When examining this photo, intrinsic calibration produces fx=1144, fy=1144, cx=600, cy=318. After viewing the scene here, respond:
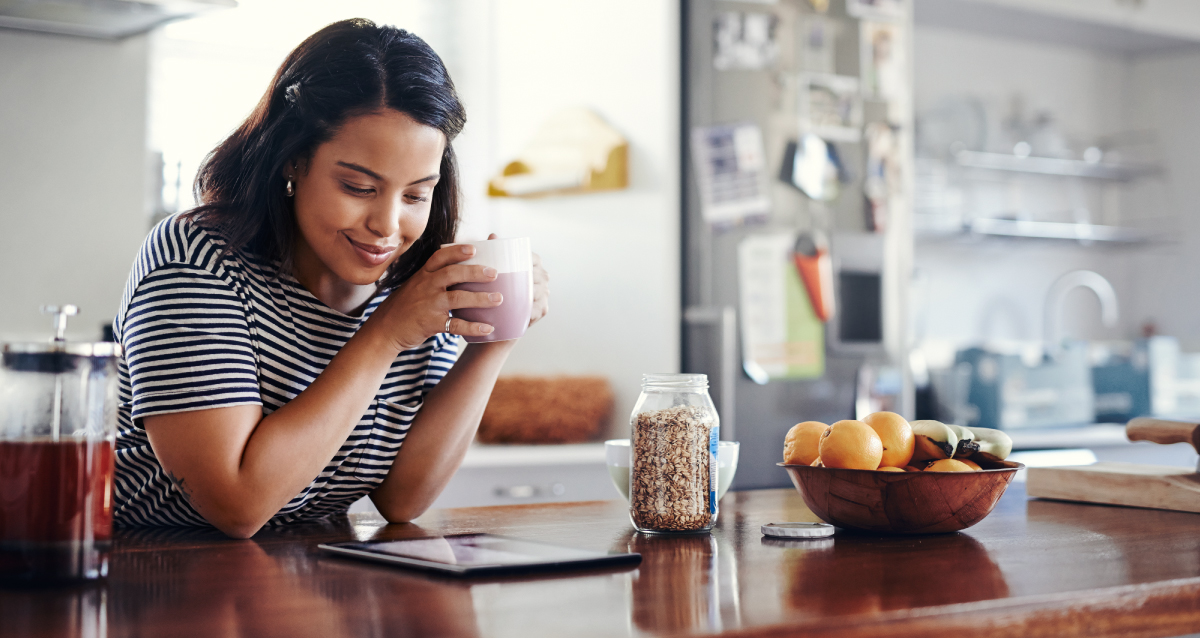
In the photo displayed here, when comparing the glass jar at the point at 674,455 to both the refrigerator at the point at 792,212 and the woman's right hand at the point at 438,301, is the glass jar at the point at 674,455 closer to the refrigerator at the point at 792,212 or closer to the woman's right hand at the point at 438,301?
the woman's right hand at the point at 438,301

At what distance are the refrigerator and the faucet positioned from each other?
135 centimetres

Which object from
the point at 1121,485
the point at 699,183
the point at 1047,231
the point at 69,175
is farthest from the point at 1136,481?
the point at 1047,231

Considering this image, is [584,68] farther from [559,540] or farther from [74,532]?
[74,532]

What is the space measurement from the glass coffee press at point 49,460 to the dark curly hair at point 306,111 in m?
0.45

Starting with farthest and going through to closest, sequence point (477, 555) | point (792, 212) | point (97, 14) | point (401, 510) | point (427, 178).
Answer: point (792, 212) < point (97, 14) < point (401, 510) < point (427, 178) < point (477, 555)

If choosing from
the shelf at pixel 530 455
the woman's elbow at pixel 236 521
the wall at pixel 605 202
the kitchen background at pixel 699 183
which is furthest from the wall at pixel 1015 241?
the woman's elbow at pixel 236 521

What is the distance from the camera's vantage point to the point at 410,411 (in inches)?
54.9

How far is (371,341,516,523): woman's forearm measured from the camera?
1361mm

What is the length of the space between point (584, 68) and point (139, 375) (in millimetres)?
2032

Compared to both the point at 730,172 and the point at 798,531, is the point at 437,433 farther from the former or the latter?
the point at 730,172

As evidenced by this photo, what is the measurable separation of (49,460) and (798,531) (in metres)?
0.65

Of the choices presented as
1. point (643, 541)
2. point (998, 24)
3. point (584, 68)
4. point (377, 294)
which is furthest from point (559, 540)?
point (998, 24)

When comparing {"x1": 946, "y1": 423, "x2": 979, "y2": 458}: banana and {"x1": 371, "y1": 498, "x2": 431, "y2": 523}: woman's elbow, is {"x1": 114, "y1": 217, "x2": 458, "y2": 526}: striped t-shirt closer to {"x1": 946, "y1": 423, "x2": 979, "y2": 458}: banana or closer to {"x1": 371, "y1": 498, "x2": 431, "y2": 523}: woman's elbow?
{"x1": 371, "y1": 498, "x2": 431, "y2": 523}: woman's elbow

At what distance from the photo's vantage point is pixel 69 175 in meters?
2.58
